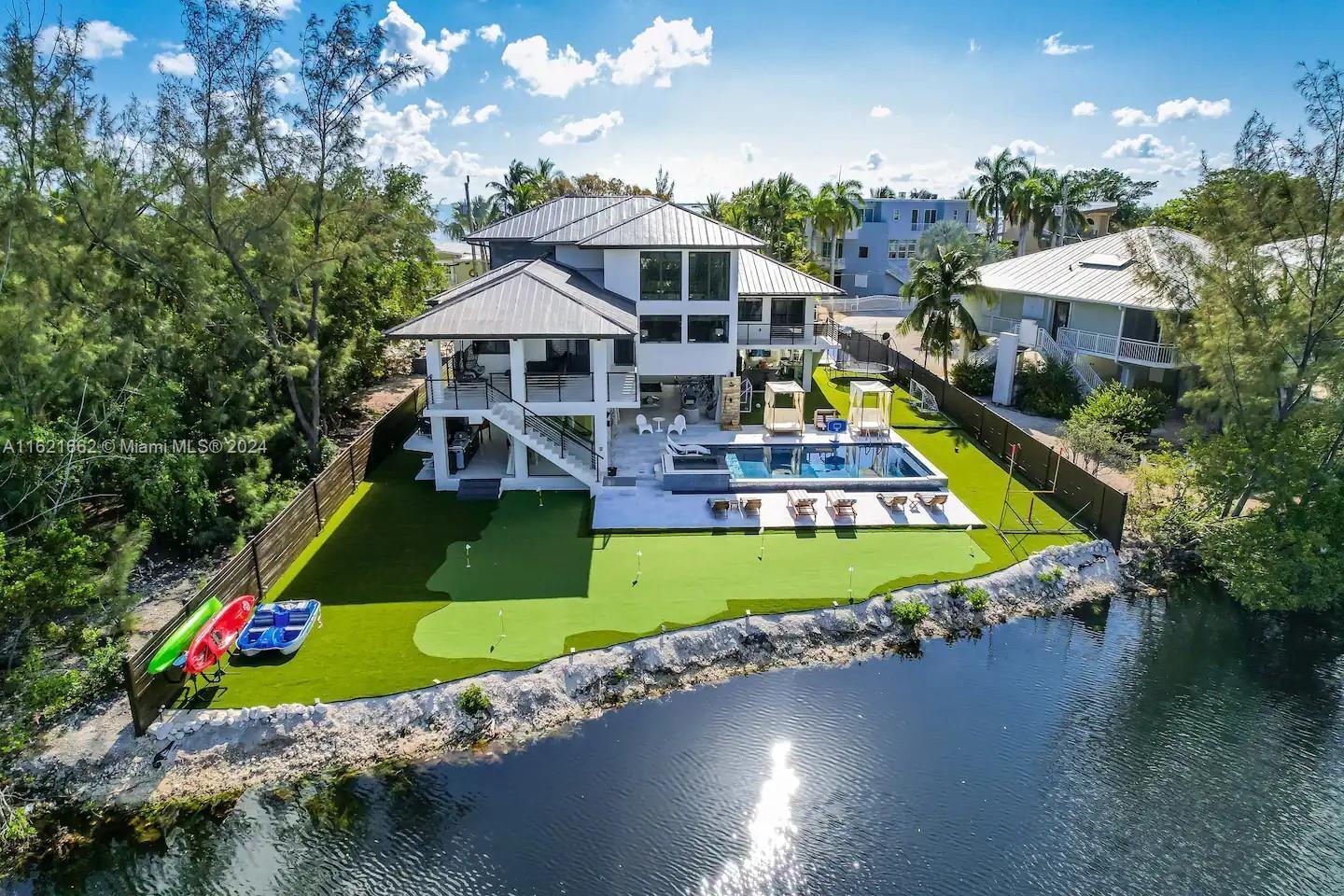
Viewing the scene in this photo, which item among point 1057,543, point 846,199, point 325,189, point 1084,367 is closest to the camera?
point 1057,543

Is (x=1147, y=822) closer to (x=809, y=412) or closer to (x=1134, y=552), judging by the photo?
(x=1134, y=552)

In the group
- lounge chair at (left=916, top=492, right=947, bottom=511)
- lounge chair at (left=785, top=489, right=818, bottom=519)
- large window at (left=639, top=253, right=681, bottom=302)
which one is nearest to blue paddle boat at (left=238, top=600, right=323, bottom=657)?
lounge chair at (left=785, top=489, right=818, bottom=519)

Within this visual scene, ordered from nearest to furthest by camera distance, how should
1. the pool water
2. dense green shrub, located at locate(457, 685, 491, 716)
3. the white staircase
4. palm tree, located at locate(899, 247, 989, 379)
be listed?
dense green shrub, located at locate(457, 685, 491, 716) < the white staircase < the pool water < palm tree, located at locate(899, 247, 989, 379)

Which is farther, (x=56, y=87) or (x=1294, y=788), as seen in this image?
(x=56, y=87)

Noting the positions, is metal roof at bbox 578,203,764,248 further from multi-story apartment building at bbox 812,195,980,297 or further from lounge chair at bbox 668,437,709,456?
multi-story apartment building at bbox 812,195,980,297

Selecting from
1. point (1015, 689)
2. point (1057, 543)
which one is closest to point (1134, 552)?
point (1057, 543)

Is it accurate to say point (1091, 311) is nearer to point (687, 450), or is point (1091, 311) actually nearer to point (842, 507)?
point (842, 507)

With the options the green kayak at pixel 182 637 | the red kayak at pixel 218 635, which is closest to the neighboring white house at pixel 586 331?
the red kayak at pixel 218 635

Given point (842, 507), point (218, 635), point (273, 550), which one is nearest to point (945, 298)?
point (842, 507)
